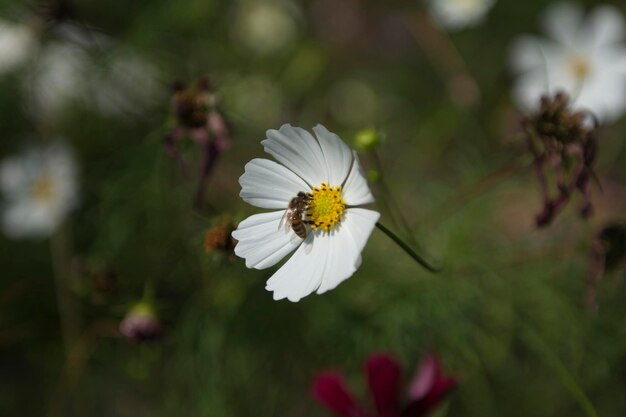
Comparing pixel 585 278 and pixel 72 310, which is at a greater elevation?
pixel 72 310

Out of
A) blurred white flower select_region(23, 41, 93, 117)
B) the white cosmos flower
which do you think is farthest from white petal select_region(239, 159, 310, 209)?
blurred white flower select_region(23, 41, 93, 117)

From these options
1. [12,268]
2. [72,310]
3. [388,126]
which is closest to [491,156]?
[388,126]

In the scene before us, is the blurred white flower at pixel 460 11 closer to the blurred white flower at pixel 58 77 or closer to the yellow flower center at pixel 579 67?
the yellow flower center at pixel 579 67

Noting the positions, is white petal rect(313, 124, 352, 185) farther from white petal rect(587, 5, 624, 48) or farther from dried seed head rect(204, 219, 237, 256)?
white petal rect(587, 5, 624, 48)

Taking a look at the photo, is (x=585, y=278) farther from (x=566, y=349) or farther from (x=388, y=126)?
(x=388, y=126)

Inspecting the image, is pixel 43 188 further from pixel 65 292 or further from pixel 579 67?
pixel 579 67

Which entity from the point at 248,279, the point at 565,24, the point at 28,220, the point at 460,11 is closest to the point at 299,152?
the point at 248,279
